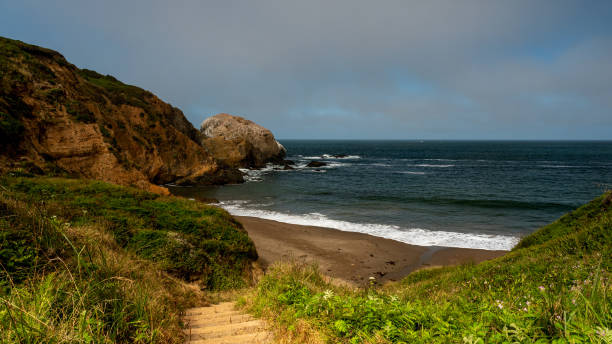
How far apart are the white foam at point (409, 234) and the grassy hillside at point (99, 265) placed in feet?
35.4

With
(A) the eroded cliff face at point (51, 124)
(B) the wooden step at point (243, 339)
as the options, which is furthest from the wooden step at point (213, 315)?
(A) the eroded cliff face at point (51, 124)

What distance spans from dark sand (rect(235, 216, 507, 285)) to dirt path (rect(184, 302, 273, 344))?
22.0 ft

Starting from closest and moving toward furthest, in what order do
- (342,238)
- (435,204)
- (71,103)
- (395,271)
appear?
(395,271)
(71,103)
(342,238)
(435,204)

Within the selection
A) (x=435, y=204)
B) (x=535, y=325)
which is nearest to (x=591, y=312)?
(x=535, y=325)

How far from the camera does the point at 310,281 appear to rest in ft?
18.8

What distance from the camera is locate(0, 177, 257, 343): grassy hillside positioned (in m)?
2.78

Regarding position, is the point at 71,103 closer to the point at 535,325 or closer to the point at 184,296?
the point at 184,296

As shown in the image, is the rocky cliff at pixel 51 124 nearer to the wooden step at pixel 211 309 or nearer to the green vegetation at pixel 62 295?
the green vegetation at pixel 62 295

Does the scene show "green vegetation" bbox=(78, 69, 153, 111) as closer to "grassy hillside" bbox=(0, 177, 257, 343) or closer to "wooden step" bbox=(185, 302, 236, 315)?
"grassy hillside" bbox=(0, 177, 257, 343)

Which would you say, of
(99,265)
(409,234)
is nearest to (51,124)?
(99,265)

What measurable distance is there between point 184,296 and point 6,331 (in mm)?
3364

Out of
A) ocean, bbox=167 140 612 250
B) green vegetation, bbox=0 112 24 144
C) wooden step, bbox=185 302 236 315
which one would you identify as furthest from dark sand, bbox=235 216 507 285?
green vegetation, bbox=0 112 24 144

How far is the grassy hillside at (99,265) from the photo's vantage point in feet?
9.13

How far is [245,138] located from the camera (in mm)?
53500
